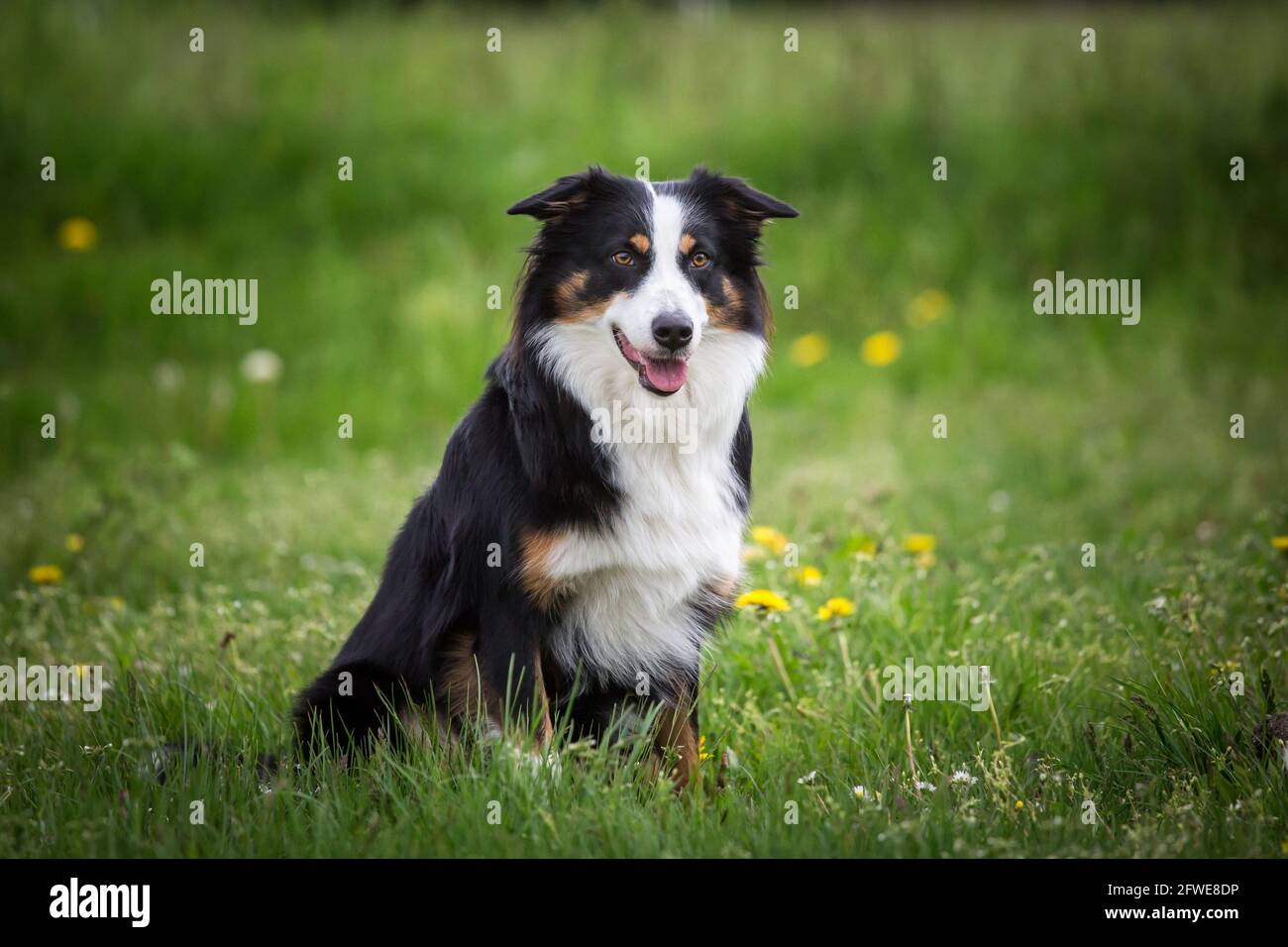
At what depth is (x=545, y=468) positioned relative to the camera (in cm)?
363

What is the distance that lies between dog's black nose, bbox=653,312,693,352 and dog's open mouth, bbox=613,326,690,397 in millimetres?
70

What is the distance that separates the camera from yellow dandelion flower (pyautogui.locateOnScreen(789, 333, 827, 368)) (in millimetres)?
8977

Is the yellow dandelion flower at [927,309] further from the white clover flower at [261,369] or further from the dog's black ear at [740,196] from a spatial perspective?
the dog's black ear at [740,196]

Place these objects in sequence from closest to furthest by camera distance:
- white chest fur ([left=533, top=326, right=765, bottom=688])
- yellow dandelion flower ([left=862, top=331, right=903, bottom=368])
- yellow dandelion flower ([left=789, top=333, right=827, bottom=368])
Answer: white chest fur ([left=533, top=326, right=765, bottom=688]), yellow dandelion flower ([left=862, top=331, right=903, bottom=368]), yellow dandelion flower ([left=789, top=333, right=827, bottom=368])

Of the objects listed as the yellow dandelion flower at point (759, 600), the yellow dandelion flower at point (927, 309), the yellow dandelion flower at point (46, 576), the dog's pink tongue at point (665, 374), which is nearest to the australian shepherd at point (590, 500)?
the dog's pink tongue at point (665, 374)

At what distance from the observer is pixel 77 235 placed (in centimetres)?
956

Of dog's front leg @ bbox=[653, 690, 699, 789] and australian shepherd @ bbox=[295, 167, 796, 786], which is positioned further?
dog's front leg @ bbox=[653, 690, 699, 789]

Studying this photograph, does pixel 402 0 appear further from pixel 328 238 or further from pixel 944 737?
pixel 944 737

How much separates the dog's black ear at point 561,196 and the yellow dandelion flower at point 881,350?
206 inches

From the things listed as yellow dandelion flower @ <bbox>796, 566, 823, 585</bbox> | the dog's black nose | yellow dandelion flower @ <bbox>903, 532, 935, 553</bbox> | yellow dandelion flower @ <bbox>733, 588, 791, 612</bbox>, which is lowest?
yellow dandelion flower @ <bbox>733, 588, 791, 612</bbox>

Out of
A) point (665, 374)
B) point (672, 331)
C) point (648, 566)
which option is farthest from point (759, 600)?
point (672, 331)

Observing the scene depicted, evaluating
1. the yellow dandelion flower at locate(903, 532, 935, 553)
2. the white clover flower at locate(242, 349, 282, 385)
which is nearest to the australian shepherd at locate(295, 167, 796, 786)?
the yellow dandelion flower at locate(903, 532, 935, 553)

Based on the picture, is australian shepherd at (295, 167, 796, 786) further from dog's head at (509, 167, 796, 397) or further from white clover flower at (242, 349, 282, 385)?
white clover flower at (242, 349, 282, 385)
